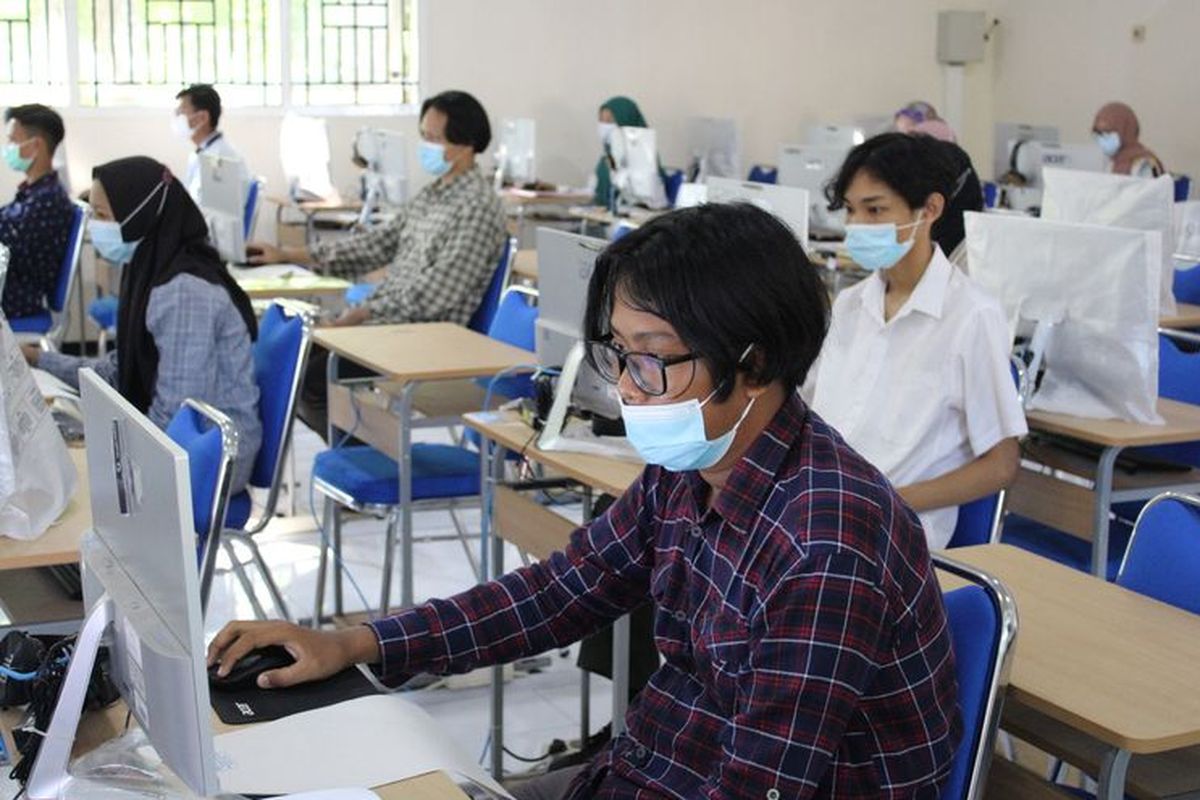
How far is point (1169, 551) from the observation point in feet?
6.73

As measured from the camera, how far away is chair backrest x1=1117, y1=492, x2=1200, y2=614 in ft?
6.54

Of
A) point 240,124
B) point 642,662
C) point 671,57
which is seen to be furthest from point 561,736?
point 671,57

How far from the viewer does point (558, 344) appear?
3.35m

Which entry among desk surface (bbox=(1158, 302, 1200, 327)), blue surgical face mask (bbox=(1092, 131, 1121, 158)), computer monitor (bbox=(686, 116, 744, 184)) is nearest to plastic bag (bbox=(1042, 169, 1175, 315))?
desk surface (bbox=(1158, 302, 1200, 327))

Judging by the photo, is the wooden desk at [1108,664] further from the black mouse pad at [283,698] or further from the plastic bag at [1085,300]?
the plastic bag at [1085,300]

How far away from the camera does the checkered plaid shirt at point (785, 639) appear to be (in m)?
1.41

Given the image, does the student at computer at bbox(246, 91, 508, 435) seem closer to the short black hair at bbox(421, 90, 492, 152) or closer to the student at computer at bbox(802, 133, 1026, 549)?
the short black hair at bbox(421, 90, 492, 152)

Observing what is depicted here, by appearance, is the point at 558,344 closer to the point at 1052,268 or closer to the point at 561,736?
the point at 561,736

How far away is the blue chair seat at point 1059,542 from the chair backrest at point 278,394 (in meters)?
1.49

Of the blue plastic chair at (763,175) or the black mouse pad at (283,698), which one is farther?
the blue plastic chair at (763,175)

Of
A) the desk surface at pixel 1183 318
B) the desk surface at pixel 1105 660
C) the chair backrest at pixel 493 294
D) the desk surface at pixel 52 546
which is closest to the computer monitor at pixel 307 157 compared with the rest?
the chair backrest at pixel 493 294

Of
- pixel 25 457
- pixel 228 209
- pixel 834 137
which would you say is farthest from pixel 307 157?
pixel 25 457

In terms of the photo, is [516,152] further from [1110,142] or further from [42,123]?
[1110,142]

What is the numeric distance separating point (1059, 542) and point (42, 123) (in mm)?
4442
